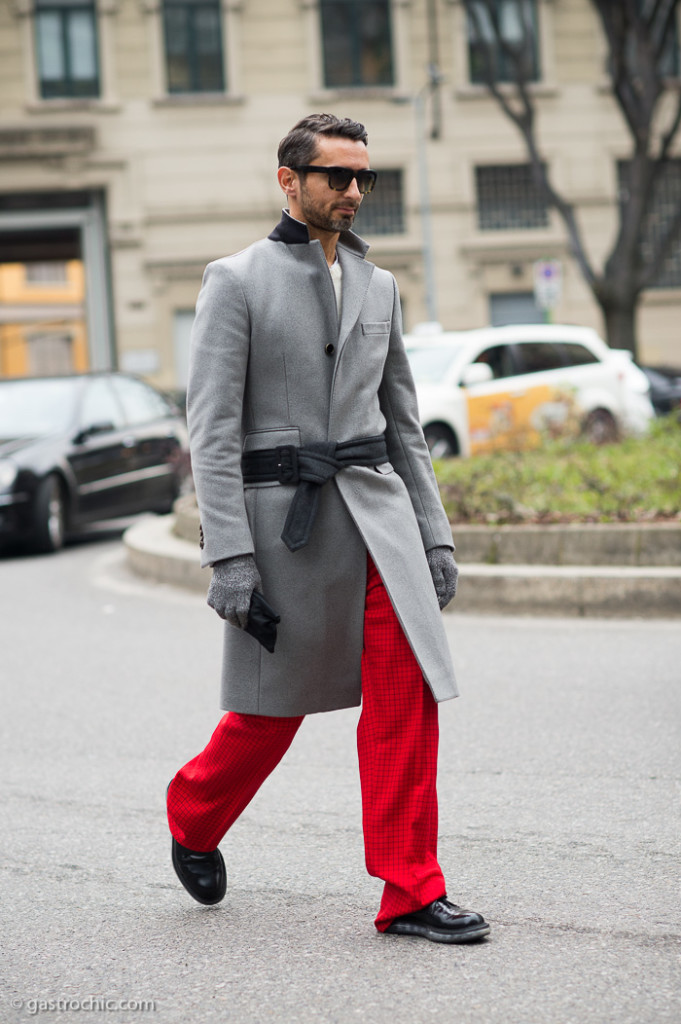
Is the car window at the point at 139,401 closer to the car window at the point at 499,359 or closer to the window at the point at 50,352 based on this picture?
the car window at the point at 499,359

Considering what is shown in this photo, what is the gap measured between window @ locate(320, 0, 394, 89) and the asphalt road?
26452mm

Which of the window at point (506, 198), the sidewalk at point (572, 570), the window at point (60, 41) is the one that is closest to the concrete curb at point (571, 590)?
the sidewalk at point (572, 570)

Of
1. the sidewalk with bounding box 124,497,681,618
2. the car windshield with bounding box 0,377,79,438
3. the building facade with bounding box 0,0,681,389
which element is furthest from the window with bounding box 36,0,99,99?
the sidewalk with bounding box 124,497,681,618

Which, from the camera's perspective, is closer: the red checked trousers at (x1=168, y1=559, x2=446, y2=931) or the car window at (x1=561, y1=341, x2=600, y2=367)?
the red checked trousers at (x1=168, y1=559, x2=446, y2=931)

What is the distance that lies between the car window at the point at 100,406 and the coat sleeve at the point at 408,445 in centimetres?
936

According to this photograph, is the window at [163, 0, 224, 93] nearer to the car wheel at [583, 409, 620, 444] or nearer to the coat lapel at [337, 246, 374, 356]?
the car wheel at [583, 409, 620, 444]

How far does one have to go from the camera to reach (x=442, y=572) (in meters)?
3.66

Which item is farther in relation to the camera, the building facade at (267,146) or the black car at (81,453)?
the building facade at (267,146)

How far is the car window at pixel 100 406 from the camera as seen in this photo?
1299 cm

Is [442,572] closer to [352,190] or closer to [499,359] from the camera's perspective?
[352,190]

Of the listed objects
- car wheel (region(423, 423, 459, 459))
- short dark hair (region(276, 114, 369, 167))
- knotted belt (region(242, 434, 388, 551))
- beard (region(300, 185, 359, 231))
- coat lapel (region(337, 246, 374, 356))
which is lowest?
car wheel (region(423, 423, 459, 459))

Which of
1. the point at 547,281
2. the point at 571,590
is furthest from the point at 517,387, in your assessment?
the point at 571,590

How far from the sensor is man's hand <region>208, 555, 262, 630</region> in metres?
3.40

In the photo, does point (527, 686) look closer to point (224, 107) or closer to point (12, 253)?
point (224, 107)
